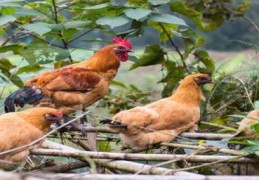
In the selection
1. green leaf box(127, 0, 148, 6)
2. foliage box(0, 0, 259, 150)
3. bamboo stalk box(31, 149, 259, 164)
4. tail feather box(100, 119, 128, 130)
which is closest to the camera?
bamboo stalk box(31, 149, 259, 164)

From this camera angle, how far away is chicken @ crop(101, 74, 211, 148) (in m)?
3.28

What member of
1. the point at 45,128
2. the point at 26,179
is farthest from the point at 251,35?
the point at 26,179

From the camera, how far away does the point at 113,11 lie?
406 centimetres

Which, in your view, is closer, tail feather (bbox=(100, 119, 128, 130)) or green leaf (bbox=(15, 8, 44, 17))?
tail feather (bbox=(100, 119, 128, 130))

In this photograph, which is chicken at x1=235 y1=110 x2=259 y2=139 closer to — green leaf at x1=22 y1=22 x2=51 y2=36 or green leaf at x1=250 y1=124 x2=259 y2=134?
green leaf at x1=250 y1=124 x2=259 y2=134

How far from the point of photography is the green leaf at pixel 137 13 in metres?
3.79

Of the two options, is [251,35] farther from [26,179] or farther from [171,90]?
[26,179]

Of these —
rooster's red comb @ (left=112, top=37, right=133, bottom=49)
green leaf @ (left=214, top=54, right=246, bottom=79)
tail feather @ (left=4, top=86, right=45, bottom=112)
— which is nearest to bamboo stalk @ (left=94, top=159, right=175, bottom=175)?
tail feather @ (left=4, top=86, right=45, bottom=112)

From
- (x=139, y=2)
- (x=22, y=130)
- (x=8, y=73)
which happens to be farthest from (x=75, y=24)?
(x=22, y=130)

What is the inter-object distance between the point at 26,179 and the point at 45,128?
110 cm

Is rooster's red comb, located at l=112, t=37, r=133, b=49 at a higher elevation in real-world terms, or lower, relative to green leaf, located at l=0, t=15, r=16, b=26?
lower

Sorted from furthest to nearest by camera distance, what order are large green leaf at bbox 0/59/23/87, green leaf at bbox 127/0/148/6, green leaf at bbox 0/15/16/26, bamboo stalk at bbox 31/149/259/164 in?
large green leaf at bbox 0/59/23/87, green leaf at bbox 127/0/148/6, green leaf at bbox 0/15/16/26, bamboo stalk at bbox 31/149/259/164

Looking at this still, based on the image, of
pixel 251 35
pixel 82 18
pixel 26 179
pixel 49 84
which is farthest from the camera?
pixel 251 35

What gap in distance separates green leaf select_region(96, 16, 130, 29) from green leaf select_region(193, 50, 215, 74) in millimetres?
888
